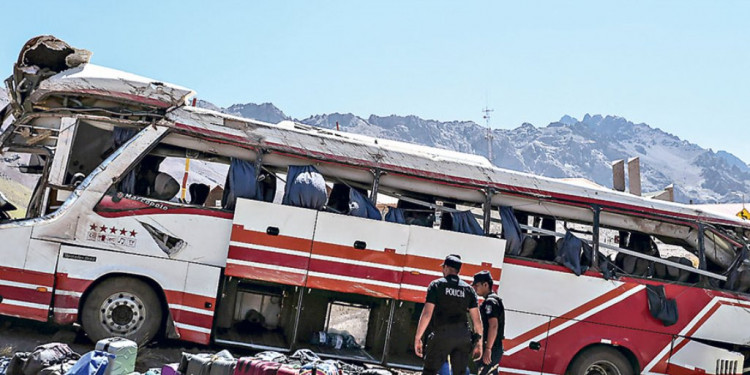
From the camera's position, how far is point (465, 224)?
9.23m

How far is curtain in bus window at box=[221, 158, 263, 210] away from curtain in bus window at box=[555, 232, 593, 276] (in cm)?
438

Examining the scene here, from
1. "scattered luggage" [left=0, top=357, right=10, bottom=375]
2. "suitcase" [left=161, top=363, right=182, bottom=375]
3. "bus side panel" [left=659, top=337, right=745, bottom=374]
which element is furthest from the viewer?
"bus side panel" [left=659, top=337, right=745, bottom=374]

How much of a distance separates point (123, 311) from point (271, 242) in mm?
1971

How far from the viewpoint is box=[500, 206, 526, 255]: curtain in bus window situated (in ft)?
30.7

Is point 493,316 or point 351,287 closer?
point 493,316

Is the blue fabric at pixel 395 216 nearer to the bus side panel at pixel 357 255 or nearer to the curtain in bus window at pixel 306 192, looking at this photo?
the bus side panel at pixel 357 255

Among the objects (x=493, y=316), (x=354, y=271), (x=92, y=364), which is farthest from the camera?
(x=354, y=271)

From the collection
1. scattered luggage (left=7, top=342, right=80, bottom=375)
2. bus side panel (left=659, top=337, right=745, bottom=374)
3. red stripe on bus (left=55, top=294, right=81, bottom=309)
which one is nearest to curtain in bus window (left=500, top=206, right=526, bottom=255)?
bus side panel (left=659, top=337, right=745, bottom=374)

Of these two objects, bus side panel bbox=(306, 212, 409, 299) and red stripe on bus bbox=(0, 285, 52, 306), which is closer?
red stripe on bus bbox=(0, 285, 52, 306)

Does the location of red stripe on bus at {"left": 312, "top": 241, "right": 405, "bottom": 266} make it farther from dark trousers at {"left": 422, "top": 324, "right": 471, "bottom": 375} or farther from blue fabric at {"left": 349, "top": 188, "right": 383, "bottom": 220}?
dark trousers at {"left": 422, "top": 324, "right": 471, "bottom": 375}

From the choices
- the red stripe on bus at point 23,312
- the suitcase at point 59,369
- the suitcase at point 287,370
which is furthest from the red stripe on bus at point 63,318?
the suitcase at point 287,370

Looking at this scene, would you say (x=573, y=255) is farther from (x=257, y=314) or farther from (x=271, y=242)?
(x=257, y=314)

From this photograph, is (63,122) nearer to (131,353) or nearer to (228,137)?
(228,137)

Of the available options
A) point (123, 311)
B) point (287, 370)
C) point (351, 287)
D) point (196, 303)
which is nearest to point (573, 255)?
point (351, 287)
